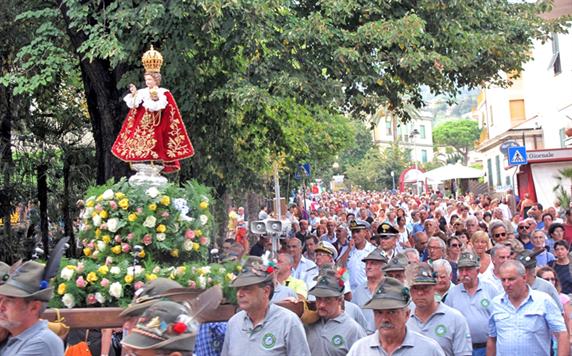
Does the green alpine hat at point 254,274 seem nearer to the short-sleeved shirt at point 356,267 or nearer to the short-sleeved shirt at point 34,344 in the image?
the short-sleeved shirt at point 34,344

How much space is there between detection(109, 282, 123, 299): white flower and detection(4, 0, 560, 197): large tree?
5.39m

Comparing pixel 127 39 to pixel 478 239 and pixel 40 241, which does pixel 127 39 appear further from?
pixel 40 241

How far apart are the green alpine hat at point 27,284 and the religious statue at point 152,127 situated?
15.7 feet

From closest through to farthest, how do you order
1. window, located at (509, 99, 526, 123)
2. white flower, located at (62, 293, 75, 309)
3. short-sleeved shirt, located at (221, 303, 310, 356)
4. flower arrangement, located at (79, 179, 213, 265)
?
short-sleeved shirt, located at (221, 303, 310, 356), white flower, located at (62, 293, 75, 309), flower arrangement, located at (79, 179, 213, 265), window, located at (509, 99, 526, 123)

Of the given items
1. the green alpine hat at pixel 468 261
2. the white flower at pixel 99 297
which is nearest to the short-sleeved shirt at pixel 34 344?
the white flower at pixel 99 297

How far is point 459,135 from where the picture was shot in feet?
454

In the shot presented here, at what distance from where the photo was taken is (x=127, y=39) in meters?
13.5

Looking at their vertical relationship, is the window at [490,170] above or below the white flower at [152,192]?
above

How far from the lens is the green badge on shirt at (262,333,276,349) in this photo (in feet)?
20.1

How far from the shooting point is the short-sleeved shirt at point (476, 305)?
809 centimetres

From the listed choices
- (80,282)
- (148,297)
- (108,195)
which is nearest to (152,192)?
(108,195)

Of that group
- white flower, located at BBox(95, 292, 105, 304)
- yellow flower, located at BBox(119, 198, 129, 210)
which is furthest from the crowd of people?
yellow flower, located at BBox(119, 198, 129, 210)

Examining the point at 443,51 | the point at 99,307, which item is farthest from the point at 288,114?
the point at 99,307

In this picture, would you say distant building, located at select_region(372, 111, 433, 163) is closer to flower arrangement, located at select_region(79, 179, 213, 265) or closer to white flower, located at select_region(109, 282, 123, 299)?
flower arrangement, located at select_region(79, 179, 213, 265)
